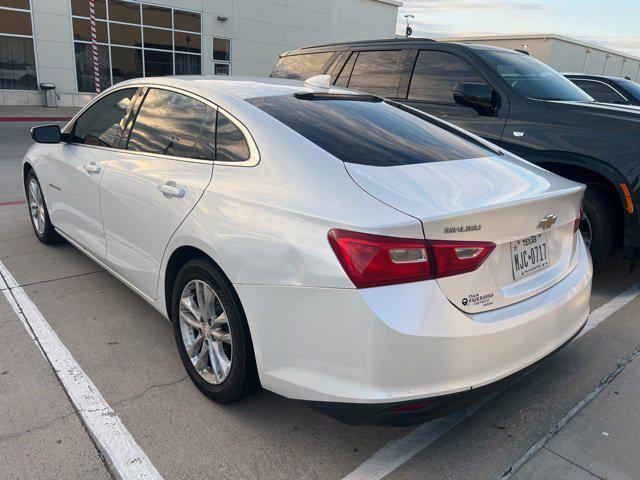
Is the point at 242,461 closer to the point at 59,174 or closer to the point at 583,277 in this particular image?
the point at 583,277

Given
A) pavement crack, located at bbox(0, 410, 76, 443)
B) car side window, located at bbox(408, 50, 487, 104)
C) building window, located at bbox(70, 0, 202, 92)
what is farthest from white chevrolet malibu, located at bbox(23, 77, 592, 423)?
building window, located at bbox(70, 0, 202, 92)

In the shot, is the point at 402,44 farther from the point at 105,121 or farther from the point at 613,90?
the point at 613,90

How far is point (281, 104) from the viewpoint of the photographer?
113 inches

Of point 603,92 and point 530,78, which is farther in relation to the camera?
point 603,92

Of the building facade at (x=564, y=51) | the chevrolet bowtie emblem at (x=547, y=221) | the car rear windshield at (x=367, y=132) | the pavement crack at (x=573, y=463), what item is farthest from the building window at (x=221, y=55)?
the pavement crack at (x=573, y=463)

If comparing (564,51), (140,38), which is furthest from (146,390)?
(564,51)

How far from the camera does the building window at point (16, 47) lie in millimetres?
18531

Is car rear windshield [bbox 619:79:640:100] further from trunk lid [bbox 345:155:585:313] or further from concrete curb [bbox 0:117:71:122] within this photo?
concrete curb [bbox 0:117:71:122]

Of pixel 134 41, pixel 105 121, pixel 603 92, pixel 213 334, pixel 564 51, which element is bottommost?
pixel 213 334

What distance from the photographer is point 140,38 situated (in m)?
21.4

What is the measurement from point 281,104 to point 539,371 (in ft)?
7.09

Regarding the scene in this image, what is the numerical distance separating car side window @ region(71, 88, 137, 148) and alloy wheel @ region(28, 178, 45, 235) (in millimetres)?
1071

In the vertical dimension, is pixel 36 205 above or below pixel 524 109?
below

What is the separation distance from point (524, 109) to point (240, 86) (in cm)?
280
